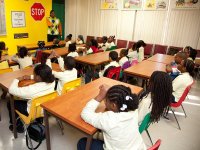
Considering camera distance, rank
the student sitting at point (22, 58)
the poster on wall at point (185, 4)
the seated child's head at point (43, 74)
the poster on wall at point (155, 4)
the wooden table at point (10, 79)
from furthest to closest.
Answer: the poster on wall at point (155, 4)
the poster on wall at point (185, 4)
the student sitting at point (22, 58)
the wooden table at point (10, 79)
the seated child's head at point (43, 74)

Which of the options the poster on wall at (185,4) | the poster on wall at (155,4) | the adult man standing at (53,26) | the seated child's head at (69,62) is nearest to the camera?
the seated child's head at (69,62)

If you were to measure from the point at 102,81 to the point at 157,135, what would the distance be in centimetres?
122

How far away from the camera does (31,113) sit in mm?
1980

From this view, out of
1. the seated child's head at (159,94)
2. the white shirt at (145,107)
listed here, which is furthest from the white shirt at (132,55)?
the white shirt at (145,107)

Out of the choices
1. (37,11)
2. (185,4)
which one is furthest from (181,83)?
(37,11)

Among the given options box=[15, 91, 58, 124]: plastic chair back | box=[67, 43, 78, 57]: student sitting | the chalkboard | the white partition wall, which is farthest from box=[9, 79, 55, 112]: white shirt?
the white partition wall

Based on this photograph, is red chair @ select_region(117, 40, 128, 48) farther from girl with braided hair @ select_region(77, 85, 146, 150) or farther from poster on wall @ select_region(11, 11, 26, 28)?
girl with braided hair @ select_region(77, 85, 146, 150)

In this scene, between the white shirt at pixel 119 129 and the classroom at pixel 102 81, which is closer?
the white shirt at pixel 119 129

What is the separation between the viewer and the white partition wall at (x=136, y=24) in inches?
244

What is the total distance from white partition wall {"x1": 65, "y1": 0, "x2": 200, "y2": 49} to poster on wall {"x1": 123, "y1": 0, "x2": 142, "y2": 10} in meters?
0.16

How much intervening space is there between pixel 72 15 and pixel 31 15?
7.35 ft

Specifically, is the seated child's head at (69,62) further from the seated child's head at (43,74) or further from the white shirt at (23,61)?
the white shirt at (23,61)

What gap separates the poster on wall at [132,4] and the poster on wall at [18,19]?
13.7 ft

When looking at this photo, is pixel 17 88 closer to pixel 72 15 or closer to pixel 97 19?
pixel 97 19
